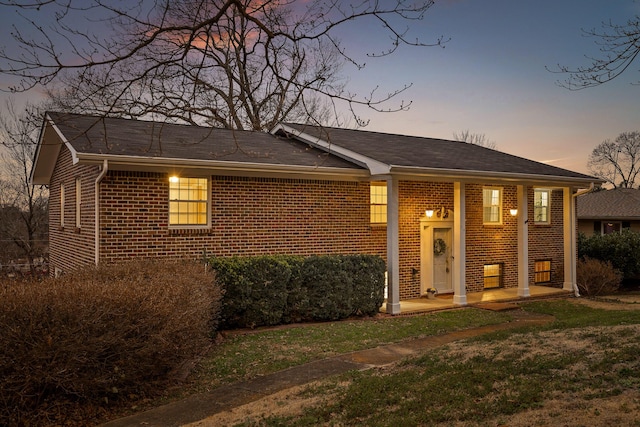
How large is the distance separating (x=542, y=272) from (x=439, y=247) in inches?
193

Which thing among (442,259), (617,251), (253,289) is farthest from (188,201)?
(617,251)

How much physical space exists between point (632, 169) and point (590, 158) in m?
3.99

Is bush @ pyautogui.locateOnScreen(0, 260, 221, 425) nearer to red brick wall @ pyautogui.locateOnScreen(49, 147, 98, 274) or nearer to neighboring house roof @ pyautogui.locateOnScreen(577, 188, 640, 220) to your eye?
red brick wall @ pyautogui.locateOnScreen(49, 147, 98, 274)

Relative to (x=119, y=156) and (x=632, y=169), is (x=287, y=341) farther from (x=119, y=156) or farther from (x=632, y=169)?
(x=632, y=169)

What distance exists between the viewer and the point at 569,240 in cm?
1745

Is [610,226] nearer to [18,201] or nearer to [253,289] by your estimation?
[253,289]

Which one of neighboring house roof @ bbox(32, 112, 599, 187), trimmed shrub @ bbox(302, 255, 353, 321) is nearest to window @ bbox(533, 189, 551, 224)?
neighboring house roof @ bbox(32, 112, 599, 187)

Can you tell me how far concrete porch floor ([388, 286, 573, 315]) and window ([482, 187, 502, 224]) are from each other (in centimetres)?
222

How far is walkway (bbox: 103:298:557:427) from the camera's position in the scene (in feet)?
21.3

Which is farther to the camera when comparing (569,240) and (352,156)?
(569,240)

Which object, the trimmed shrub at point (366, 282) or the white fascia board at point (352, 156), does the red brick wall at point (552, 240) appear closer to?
the white fascia board at point (352, 156)

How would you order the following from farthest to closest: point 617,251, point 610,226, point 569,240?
point 610,226 → point 617,251 → point 569,240

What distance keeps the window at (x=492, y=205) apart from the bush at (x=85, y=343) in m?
12.0

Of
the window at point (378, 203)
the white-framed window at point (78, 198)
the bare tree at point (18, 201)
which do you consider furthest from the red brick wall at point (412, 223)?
the bare tree at point (18, 201)
